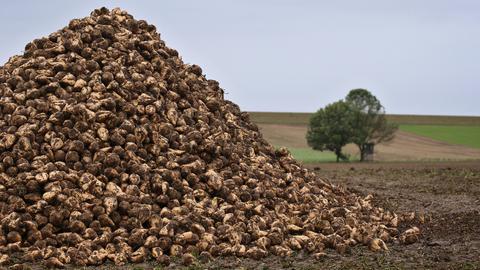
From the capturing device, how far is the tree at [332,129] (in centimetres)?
5212

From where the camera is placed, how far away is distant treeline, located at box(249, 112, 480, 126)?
3238 inches

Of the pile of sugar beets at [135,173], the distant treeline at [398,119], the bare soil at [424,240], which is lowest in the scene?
the bare soil at [424,240]

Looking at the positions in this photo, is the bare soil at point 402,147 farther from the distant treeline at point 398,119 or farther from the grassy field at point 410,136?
the distant treeline at point 398,119

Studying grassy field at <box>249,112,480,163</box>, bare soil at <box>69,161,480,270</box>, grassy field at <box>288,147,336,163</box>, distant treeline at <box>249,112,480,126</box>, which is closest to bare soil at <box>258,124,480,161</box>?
grassy field at <box>249,112,480,163</box>

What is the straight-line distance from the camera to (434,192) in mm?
22547

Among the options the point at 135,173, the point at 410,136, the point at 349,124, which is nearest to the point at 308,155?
the point at 349,124

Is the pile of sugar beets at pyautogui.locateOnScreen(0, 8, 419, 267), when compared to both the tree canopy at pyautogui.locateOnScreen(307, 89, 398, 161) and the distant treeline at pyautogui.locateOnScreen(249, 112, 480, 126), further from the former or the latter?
the distant treeline at pyautogui.locateOnScreen(249, 112, 480, 126)

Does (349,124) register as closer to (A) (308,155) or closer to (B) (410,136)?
(A) (308,155)

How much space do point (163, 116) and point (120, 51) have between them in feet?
6.14

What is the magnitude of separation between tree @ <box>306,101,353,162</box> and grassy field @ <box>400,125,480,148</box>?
66.5ft

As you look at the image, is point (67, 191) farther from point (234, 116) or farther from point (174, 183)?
point (234, 116)

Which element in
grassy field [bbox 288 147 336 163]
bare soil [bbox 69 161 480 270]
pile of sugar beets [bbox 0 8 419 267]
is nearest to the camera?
bare soil [bbox 69 161 480 270]

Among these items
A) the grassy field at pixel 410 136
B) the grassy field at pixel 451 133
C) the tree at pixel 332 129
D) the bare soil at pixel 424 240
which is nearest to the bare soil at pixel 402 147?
the grassy field at pixel 410 136

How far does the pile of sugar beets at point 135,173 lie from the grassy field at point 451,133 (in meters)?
57.7
